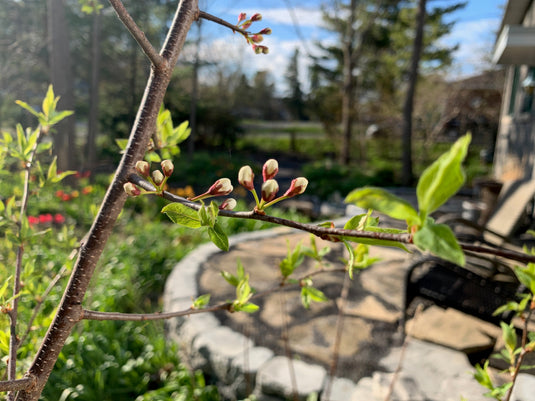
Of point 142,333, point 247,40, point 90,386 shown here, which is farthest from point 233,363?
point 247,40

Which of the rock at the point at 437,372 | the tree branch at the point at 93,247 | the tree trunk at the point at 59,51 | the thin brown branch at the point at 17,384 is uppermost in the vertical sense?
the tree trunk at the point at 59,51

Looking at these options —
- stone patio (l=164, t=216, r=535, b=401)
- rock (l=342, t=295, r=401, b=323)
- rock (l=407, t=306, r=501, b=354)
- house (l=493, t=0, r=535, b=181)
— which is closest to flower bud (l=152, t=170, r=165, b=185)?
stone patio (l=164, t=216, r=535, b=401)

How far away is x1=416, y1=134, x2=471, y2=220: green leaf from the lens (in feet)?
0.92

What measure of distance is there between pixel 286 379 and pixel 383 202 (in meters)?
1.65

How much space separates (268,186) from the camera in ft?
1.35

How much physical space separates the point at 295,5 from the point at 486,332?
5.94 meters

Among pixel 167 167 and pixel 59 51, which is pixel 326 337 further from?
pixel 59 51

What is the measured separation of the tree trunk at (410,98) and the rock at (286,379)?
7.10m

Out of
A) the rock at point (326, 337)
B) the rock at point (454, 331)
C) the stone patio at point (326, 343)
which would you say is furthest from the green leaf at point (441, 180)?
the rock at point (326, 337)

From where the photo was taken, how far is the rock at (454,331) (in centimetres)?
206

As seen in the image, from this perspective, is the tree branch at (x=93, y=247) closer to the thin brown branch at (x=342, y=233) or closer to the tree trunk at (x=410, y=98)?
the thin brown branch at (x=342, y=233)

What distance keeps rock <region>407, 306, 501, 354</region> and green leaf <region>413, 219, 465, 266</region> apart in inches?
72.7

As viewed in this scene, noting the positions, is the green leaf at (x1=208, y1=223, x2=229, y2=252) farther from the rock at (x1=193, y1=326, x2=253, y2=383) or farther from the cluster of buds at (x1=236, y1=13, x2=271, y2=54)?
the rock at (x1=193, y1=326, x2=253, y2=383)

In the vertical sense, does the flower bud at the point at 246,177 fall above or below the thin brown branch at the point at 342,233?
above
